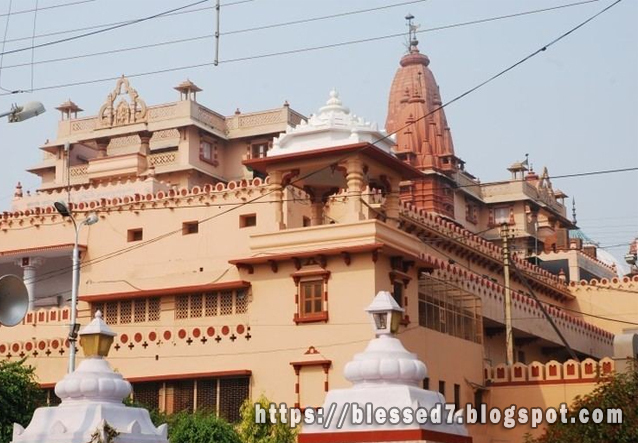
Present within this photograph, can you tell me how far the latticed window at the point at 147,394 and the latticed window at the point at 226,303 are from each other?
97.0 inches

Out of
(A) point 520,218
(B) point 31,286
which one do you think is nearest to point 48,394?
(B) point 31,286

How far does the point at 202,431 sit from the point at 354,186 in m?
7.00

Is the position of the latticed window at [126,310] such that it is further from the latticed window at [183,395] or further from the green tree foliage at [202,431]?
the green tree foliage at [202,431]

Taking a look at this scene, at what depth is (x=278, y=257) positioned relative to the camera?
2959 cm

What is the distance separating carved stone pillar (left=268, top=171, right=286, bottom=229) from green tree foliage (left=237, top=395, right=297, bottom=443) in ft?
15.5

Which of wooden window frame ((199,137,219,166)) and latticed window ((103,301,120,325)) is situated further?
wooden window frame ((199,137,219,166))

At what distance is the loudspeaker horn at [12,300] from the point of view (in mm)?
13164

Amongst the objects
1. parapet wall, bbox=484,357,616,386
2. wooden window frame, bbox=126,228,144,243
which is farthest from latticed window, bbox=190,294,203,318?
parapet wall, bbox=484,357,616,386

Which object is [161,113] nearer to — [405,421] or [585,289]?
[585,289]

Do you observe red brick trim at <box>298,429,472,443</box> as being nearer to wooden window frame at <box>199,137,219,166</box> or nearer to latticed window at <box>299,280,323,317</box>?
latticed window at <box>299,280,323,317</box>

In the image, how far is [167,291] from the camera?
31.6m

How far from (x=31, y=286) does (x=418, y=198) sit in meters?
21.9

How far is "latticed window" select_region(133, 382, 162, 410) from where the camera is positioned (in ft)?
100

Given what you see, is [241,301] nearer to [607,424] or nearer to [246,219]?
[246,219]
